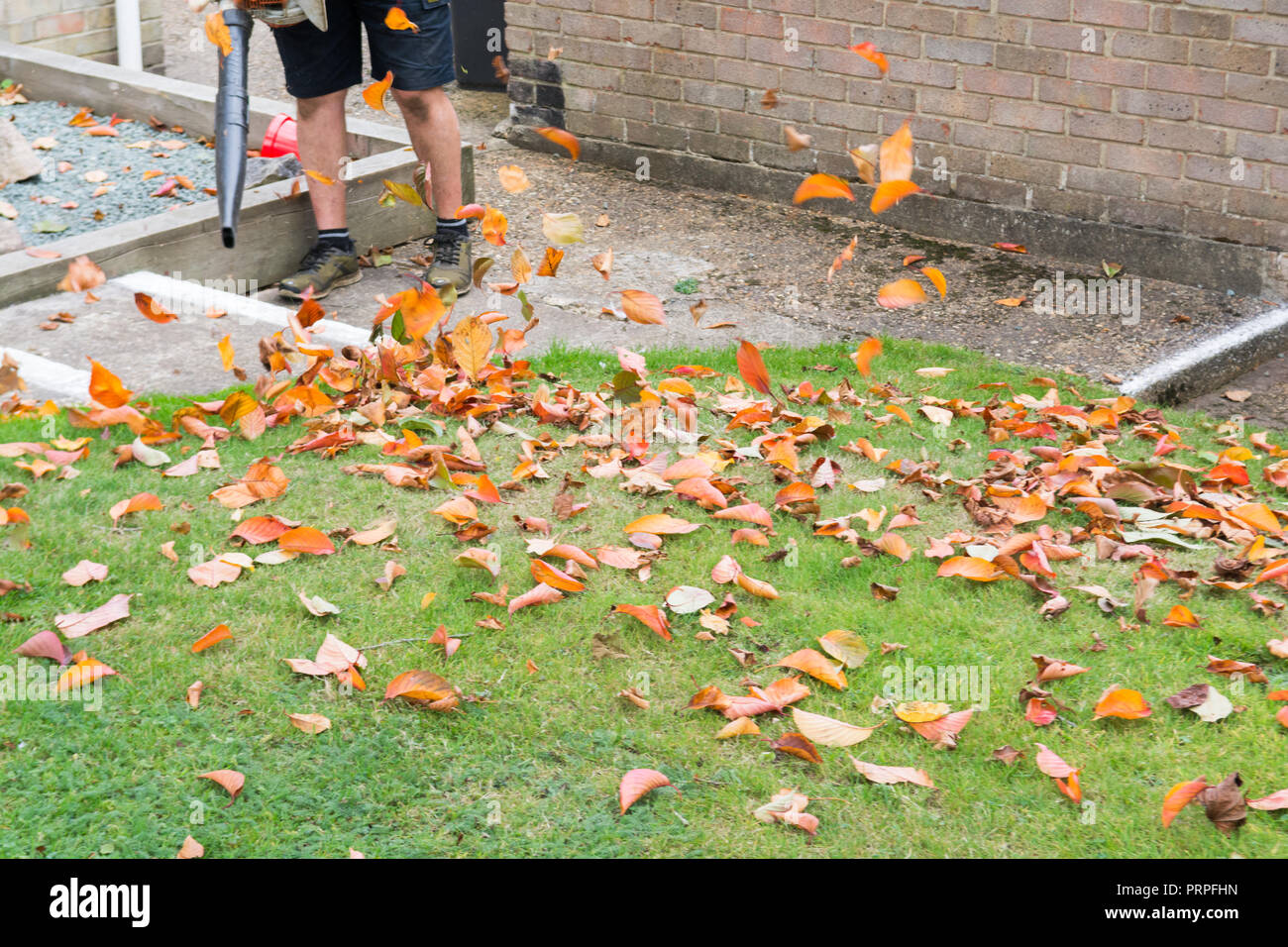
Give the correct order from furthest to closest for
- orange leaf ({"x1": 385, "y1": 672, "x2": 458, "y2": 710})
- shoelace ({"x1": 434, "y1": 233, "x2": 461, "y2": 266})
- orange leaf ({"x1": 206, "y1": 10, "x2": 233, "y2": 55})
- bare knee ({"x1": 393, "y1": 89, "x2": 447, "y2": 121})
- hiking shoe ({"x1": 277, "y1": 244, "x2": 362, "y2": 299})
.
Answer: shoelace ({"x1": 434, "y1": 233, "x2": 461, "y2": 266}) < hiking shoe ({"x1": 277, "y1": 244, "x2": 362, "y2": 299}) < bare knee ({"x1": 393, "y1": 89, "x2": 447, "y2": 121}) < orange leaf ({"x1": 206, "y1": 10, "x2": 233, "y2": 55}) < orange leaf ({"x1": 385, "y1": 672, "x2": 458, "y2": 710})

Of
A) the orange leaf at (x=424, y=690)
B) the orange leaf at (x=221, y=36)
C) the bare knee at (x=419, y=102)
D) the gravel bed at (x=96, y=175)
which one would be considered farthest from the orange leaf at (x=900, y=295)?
the orange leaf at (x=424, y=690)

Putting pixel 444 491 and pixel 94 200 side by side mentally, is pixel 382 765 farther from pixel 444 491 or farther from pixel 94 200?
pixel 94 200

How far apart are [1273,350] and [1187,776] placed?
3.31m

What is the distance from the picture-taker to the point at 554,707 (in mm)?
2531

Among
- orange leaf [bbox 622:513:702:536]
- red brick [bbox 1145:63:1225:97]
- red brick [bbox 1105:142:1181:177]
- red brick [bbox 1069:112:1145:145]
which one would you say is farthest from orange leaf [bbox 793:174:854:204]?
orange leaf [bbox 622:513:702:536]

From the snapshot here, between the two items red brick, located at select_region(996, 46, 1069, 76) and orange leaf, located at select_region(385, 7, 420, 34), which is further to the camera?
red brick, located at select_region(996, 46, 1069, 76)

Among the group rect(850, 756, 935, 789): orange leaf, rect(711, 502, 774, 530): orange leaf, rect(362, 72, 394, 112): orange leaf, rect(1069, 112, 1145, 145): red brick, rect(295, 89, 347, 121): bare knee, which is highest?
rect(362, 72, 394, 112): orange leaf

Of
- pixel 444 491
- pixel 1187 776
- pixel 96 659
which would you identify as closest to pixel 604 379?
pixel 444 491

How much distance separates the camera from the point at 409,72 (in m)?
4.61

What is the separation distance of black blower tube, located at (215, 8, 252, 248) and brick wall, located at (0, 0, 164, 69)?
155 inches

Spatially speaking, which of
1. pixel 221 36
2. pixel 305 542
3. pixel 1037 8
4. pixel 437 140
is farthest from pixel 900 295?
pixel 305 542

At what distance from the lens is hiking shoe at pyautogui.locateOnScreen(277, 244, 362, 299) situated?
4.82 meters

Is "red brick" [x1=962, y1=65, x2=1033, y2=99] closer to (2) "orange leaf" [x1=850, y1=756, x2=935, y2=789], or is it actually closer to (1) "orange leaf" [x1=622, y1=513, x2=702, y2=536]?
(1) "orange leaf" [x1=622, y1=513, x2=702, y2=536]

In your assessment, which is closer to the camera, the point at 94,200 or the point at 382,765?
the point at 382,765
